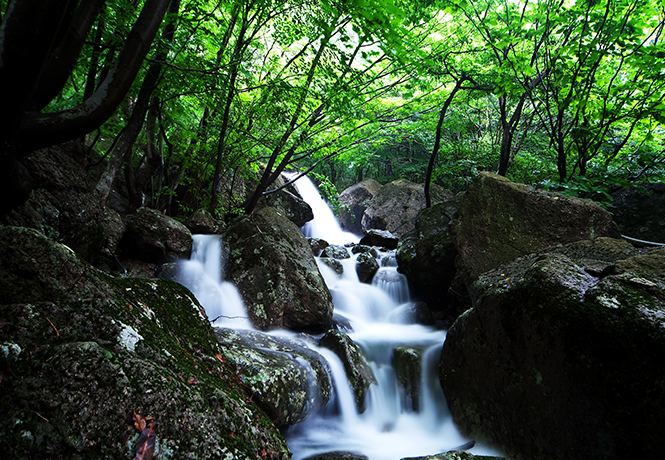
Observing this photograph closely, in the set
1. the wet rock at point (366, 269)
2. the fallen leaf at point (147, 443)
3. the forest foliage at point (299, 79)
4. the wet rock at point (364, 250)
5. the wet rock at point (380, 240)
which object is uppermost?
the forest foliage at point (299, 79)

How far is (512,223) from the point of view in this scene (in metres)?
5.64

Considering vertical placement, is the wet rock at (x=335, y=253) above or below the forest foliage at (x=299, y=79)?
below

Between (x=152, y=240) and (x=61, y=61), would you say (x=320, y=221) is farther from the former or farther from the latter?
(x=61, y=61)

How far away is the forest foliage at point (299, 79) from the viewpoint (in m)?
2.83

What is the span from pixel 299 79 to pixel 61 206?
523 centimetres

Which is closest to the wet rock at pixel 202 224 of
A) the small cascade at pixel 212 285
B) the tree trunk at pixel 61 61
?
the small cascade at pixel 212 285

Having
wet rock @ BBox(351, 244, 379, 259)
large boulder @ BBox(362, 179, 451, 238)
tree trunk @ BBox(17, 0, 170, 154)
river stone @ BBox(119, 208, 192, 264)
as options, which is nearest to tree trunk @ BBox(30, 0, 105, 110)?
tree trunk @ BBox(17, 0, 170, 154)

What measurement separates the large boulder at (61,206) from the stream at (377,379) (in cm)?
184

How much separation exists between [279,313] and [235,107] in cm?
479

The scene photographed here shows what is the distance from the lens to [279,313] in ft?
18.0

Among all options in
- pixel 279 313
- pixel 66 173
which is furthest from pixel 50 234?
pixel 279 313

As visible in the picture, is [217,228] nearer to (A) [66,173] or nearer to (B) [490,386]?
(A) [66,173]

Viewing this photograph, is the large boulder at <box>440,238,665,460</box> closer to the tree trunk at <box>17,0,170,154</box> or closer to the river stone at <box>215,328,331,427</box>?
the river stone at <box>215,328,331,427</box>

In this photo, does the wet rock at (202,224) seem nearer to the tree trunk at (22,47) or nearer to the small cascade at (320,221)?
the tree trunk at (22,47)
